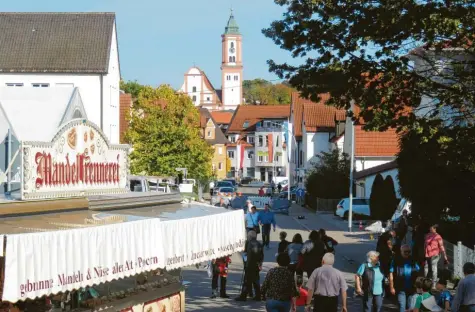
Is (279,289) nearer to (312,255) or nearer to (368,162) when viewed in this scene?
(312,255)

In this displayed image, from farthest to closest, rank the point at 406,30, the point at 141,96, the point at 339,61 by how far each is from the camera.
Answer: the point at 141,96, the point at 339,61, the point at 406,30

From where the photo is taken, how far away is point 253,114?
149000mm

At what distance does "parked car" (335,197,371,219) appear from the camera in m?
51.6

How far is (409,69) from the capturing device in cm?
1672

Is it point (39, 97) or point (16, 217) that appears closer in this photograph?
point (16, 217)

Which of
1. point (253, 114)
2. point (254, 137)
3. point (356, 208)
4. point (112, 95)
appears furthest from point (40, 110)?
point (253, 114)

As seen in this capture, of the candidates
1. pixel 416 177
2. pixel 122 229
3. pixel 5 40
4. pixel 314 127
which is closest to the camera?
pixel 122 229

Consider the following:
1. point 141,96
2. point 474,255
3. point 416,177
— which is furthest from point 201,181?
point 474,255

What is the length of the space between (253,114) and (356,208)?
97.8 metres

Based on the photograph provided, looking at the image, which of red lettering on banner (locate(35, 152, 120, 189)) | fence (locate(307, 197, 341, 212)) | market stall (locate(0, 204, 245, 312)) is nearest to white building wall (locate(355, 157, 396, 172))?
fence (locate(307, 197, 341, 212))

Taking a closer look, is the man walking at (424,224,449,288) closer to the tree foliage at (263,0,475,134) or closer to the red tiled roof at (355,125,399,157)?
the tree foliage at (263,0,475,134)

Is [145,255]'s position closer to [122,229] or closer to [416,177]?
[122,229]

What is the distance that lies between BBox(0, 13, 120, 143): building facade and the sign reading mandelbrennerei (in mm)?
40217

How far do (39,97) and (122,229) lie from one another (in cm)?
1041
